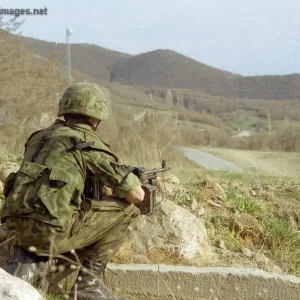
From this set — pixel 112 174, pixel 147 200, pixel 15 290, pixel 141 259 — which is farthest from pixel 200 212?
pixel 15 290

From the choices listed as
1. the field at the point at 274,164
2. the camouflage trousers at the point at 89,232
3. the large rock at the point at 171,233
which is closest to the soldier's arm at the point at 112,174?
the camouflage trousers at the point at 89,232

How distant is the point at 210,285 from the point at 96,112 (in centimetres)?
153

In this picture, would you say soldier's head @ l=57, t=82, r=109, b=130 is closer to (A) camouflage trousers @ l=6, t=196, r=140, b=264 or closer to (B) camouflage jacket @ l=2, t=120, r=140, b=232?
(B) camouflage jacket @ l=2, t=120, r=140, b=232

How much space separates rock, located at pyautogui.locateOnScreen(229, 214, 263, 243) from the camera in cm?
536

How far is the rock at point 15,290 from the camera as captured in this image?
2613 millimetres

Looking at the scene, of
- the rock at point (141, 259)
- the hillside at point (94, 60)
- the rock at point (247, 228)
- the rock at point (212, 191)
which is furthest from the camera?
the hillside at point (94, 60)

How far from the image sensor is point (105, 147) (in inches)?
136

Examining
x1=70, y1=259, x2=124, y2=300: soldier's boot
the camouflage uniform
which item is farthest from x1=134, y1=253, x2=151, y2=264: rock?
the camouflage uniform

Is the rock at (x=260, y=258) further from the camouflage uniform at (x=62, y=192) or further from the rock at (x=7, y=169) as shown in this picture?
the rock at (x=7, y=169)

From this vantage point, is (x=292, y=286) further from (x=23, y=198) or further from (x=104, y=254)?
(x=23, y=198)

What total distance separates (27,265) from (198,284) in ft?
4.28

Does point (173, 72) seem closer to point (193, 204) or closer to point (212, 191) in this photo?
point (212, 191)

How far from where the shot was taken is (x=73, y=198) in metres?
3.42

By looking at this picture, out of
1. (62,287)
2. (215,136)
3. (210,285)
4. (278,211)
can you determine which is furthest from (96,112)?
(215,136)
